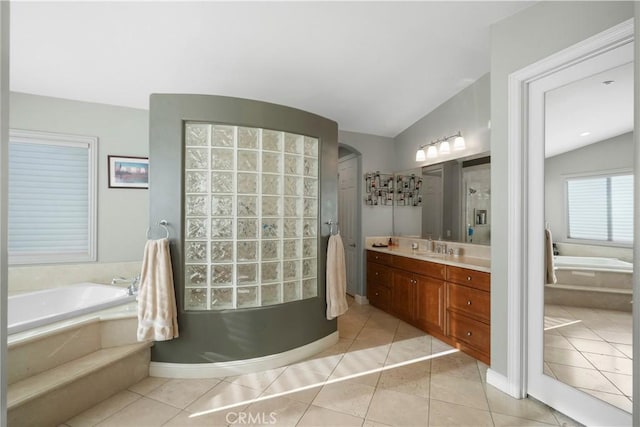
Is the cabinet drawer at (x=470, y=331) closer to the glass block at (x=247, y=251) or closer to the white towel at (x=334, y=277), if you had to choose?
the white towel at (x=334, y=277)

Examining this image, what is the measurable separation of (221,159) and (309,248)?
1.07m

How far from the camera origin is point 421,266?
10.9 ft

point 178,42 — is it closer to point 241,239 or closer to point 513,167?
point 241,239

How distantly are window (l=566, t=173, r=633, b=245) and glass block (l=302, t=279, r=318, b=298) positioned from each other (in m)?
1.91

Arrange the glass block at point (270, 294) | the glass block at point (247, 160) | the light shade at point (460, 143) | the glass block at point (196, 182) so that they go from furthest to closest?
1. the light shade at point (460, 143)
2. the glass block at point (270, 294)
3. the glass block at point (247, 160)
4. the glass block at point (196, 182)

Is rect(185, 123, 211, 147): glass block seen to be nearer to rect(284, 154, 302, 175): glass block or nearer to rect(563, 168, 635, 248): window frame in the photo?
rect(284, 154, 302, 175): glass block

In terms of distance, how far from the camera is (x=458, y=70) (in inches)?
121

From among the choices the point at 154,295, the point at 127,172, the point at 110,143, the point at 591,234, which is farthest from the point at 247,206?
the point at 591,234

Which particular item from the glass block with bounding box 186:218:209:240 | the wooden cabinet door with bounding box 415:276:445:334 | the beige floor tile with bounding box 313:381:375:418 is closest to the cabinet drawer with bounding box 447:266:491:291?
the wooden cabinet door with bounding box 415:276:445:334

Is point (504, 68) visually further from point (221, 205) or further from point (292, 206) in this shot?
point (221, 205)

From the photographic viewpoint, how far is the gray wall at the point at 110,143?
9.74 ft

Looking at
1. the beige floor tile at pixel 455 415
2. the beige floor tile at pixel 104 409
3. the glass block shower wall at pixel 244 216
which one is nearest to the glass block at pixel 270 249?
the glass block shower wall at pixel 244 216

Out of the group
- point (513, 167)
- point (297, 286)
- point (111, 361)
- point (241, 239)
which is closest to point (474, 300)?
point (513, 167)

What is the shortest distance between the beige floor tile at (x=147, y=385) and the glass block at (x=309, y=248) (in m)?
1.44
